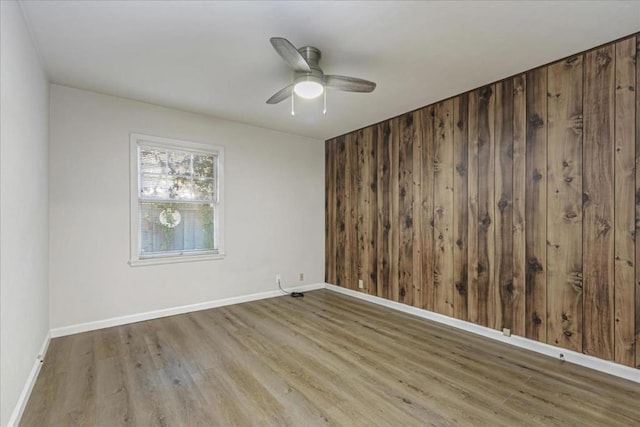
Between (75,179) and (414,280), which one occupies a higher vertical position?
(75,179)

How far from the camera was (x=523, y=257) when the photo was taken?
9.53 feet

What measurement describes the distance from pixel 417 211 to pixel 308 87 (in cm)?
220

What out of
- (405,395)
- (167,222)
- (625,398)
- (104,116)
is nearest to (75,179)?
(104,116)

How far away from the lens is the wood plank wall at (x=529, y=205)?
2377 millimetres

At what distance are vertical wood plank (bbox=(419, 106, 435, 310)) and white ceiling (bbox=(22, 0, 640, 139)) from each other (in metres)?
0.44

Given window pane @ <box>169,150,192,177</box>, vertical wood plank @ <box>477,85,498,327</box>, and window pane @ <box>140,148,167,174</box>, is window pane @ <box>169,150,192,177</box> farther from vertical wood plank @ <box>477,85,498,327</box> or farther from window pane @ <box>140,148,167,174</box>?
vertical wood plank @ <box>477,85,498,327</box>

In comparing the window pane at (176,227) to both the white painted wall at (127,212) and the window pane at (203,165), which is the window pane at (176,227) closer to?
the white painted wall at (127,212)

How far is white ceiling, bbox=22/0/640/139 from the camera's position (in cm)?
202

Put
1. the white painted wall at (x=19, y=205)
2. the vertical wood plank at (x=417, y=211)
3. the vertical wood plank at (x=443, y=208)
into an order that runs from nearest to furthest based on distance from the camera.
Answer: the white painted wall at (x=19, y=205), the vertical wood plank at (x=443, y=208), the vertical wood plank at (x=417, y=211)

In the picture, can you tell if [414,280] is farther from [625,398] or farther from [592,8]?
[592,8]

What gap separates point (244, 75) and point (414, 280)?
3113 mm

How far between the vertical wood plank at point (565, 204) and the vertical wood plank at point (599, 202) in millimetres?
52

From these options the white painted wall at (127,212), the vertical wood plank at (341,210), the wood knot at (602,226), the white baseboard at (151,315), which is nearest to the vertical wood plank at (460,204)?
the wood knot at (602,226)

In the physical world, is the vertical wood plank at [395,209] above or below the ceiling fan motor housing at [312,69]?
below
